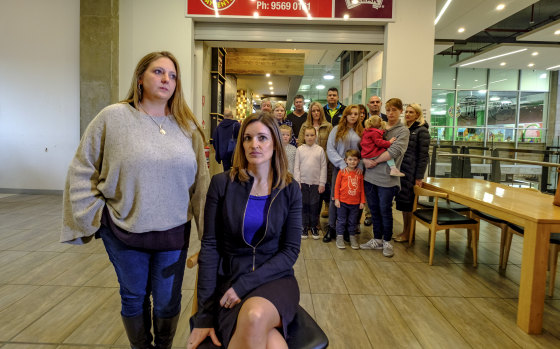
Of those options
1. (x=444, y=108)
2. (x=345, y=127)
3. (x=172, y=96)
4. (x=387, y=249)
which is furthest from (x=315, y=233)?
(x=444, y=108)

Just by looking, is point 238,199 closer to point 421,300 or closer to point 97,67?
point 421,300

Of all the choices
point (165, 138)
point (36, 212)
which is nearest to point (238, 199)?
point (165, 138)

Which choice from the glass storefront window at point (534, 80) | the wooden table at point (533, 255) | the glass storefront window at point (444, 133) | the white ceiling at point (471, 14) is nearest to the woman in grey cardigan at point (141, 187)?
the wooden table at point (533, 255)

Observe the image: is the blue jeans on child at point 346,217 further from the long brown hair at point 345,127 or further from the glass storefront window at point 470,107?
the glass storefront window at point 470,107

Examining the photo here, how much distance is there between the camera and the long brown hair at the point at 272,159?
1.54 metres

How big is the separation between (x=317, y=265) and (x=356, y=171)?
1100 mm

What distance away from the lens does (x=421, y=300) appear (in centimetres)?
262

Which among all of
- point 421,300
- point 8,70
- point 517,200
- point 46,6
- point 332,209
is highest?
point 46,6

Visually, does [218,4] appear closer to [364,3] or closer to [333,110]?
[364,3]

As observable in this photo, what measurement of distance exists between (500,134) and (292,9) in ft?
33.7

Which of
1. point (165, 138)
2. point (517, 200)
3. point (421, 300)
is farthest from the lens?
point (517, 200)

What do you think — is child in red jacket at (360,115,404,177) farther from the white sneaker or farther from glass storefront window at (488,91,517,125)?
glass storefront window at (488,91,517,125)

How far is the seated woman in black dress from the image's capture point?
1.32 meters

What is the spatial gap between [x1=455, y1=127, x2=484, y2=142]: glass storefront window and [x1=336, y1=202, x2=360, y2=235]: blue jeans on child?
10.1 m
